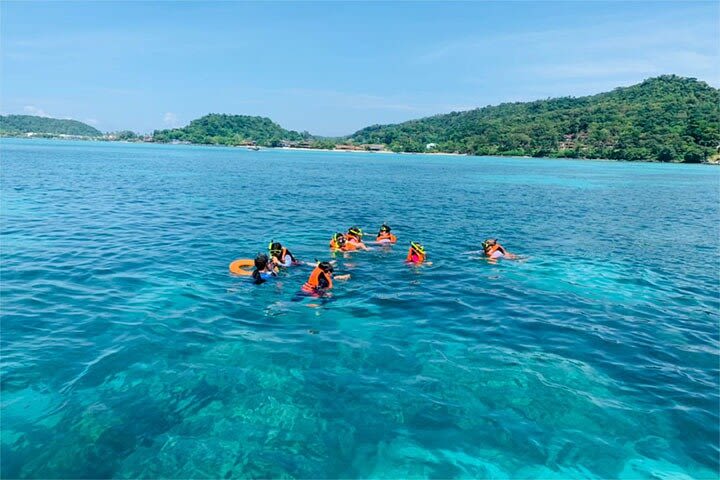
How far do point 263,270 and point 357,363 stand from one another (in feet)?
23.7

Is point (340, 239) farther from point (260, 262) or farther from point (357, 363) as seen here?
point (357, 363)

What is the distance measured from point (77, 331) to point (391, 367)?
356 inches

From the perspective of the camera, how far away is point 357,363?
448 inches

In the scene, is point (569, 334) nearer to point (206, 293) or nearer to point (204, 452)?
point (204, 452)

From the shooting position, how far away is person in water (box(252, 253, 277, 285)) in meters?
16.7

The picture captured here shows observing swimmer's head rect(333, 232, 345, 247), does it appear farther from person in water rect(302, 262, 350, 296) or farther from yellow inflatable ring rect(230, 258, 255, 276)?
person in water rect(302, 262, 350, 296)

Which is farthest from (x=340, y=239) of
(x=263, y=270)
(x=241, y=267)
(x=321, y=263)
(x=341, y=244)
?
(x=321, y=263)

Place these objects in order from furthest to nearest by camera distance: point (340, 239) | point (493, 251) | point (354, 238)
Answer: point (354, 238) → point (340, 239) → point (493, 251)

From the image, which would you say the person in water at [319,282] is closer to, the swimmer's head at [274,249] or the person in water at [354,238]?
the swimmer's head at [274,249]

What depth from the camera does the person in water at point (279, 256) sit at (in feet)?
61.0

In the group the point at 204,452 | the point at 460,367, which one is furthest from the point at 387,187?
the point at 204,452

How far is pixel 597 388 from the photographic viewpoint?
10.5 metres

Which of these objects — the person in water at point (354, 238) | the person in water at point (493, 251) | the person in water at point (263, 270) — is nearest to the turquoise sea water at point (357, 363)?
the person in water at point (263, 270)

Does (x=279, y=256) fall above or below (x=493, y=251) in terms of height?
above
